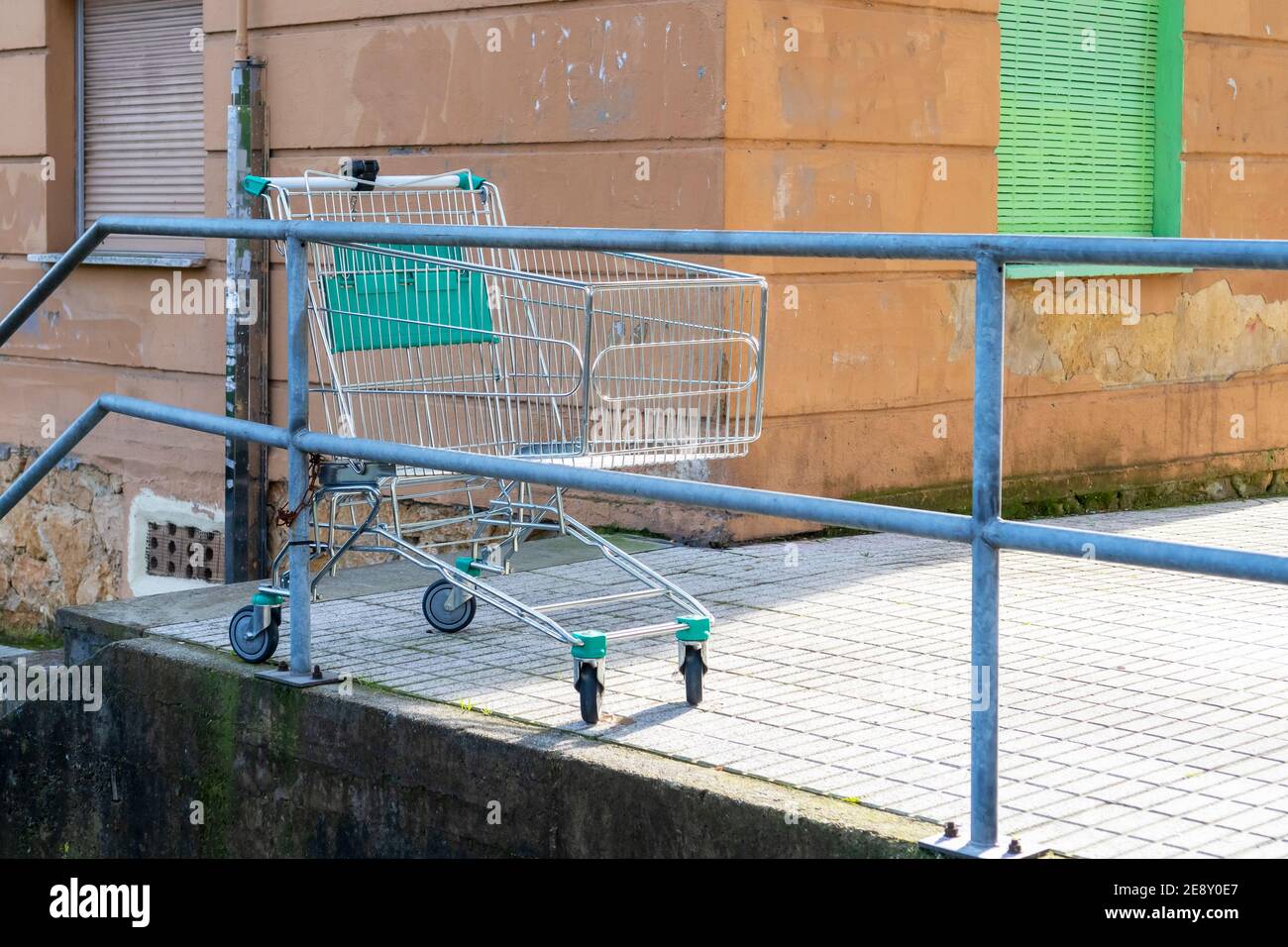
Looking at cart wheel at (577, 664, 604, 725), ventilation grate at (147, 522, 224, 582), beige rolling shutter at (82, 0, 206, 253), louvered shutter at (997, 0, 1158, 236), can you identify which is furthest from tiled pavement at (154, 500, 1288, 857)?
beige rolling shutter at (82, 0, 206, 253)

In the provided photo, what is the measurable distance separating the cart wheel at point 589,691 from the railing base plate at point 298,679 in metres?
0.78

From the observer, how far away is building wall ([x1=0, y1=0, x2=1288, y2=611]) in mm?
6844

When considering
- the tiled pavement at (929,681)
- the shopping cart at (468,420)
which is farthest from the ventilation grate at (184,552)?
the shopping cart at (468,420)

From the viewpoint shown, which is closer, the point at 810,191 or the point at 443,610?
the point at 443,610

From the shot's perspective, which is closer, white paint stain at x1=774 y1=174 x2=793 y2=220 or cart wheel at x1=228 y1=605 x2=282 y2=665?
cart wheel at x1=228 y1=605 x2=282 y2=665

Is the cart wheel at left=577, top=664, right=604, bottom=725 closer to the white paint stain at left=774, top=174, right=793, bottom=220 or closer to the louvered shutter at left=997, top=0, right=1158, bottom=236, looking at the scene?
the white paint stain at left=774, top=174, right=793, bottom=220

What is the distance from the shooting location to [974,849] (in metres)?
3.14

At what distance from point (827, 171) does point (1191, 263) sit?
14.7 ft

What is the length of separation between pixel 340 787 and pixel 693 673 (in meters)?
0.93

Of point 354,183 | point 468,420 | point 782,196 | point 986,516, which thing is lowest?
point 986,516

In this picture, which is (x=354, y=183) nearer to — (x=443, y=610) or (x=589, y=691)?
(x=443, y=610)

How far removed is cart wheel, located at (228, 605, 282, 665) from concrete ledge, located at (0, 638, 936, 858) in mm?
66

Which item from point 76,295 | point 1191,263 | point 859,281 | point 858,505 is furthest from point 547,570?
point 76,295

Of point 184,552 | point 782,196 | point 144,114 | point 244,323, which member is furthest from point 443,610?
point 144,114
